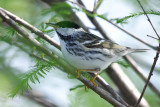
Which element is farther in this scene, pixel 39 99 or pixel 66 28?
pixel 39 99

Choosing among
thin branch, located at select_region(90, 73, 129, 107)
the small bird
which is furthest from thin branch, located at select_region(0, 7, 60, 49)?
thin branch, located at select_region(90, 73, 129, 107)

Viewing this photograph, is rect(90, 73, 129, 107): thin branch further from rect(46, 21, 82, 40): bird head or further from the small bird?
rect(46, 21, 82, 40): bird head

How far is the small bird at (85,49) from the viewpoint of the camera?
10.6ft

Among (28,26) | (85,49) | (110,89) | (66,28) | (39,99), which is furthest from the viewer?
(39,99)

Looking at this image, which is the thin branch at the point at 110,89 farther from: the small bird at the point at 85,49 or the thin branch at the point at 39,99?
the thin branch at the point at 39,99

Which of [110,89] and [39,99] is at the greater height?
[110,89]

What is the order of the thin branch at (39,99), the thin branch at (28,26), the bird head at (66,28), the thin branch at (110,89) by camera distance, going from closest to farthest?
the thin branch at (28,26), the thin branch at (110,89), the bird head at (66,28), the thin branch at (39,99)

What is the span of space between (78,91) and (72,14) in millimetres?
1253

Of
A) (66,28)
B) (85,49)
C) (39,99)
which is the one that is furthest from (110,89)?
(39,99)

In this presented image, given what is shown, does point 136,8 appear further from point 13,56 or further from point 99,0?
point 13,56

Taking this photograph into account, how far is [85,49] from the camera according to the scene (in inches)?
130

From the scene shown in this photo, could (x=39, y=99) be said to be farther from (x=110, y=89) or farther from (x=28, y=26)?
(x=28, y=26)

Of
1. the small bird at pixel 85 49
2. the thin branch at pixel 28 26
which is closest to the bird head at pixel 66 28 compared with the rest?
the small bird at pixel 85 49

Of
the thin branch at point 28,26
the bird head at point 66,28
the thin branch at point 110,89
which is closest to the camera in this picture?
the thin branch at point 28,26
